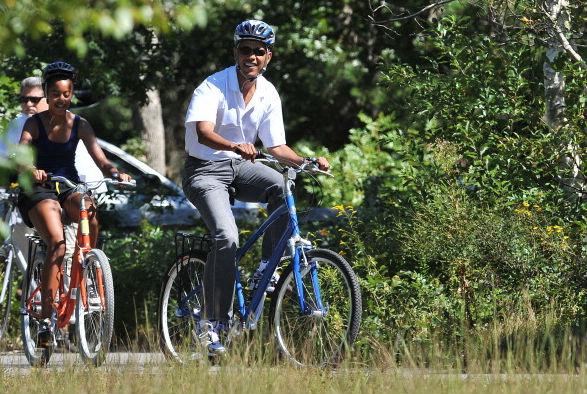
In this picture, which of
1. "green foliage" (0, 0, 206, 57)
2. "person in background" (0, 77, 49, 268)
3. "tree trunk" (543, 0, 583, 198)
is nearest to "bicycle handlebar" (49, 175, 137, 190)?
"person in background" (0, 77, 49, 268)

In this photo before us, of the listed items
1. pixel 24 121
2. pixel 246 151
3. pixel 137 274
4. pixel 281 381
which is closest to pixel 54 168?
pixel 24 121

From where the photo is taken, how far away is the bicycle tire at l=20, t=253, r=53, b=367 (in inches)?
322

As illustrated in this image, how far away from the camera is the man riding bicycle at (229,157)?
7293mm

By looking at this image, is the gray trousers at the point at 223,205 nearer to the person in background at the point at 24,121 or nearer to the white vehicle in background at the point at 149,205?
the person in background at the point at 24,121

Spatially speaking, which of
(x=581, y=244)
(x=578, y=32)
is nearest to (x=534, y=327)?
(x=581, y=244)

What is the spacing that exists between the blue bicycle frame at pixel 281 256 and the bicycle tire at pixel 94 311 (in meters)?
0.72

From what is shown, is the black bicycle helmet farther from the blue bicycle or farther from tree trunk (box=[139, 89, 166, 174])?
tree trunk (box=[139, 89, 166, 174])

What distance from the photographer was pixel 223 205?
289 inches

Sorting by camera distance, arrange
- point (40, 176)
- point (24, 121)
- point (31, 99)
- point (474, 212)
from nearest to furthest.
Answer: point (40, 176)
point (474, 212)
point (24, 121)
point (31, 99)

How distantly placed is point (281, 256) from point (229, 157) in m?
0.65

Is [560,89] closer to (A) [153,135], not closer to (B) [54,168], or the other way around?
(B) [54,168]

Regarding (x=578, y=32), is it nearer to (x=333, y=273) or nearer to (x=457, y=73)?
(x=457, y=73)

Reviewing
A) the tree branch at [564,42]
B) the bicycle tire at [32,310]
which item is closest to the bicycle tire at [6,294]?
the bicycle tire at [32,310]

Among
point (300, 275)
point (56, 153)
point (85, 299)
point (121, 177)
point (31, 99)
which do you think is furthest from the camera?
point (31, 99)
